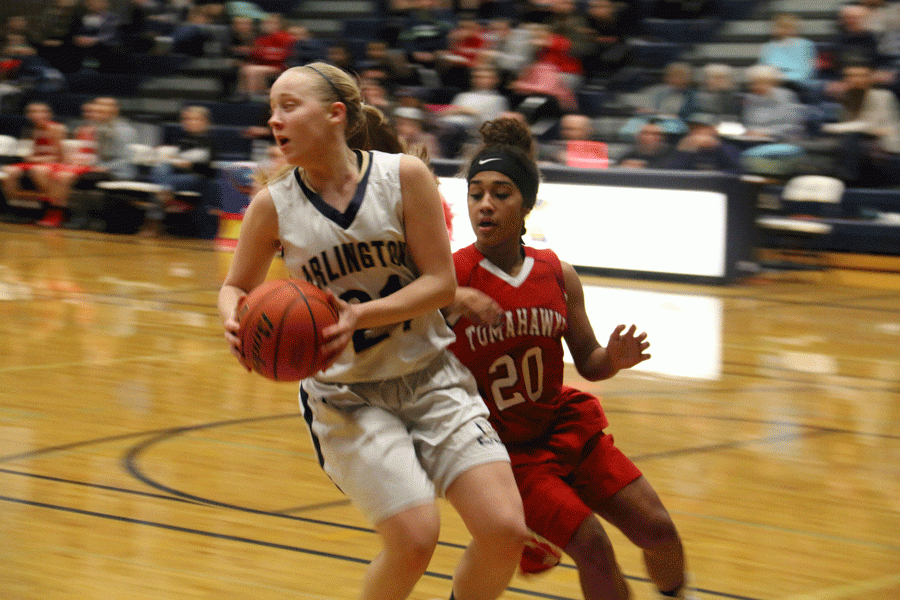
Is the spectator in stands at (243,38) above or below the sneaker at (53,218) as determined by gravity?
above

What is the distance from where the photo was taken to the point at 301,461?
440 centimetres

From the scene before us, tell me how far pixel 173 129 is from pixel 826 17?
775 centimetres

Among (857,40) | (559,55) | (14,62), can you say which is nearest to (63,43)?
(14,62)

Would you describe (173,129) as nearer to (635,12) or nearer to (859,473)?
(635,12)

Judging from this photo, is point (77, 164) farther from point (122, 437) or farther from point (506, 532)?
point (506, 532)

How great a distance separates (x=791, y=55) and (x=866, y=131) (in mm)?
1279

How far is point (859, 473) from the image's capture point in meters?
4.39

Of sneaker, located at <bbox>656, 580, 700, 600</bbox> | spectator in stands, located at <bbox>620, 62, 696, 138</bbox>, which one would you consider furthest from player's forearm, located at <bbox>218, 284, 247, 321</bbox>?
spectator in stands, located at <bbox>620, 62, 696, 138</bbox>

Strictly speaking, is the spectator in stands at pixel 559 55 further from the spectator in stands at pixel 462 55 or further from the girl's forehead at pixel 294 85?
the girl's forehead at pixel 294 85

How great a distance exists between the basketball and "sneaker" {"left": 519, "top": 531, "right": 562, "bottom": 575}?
644mm

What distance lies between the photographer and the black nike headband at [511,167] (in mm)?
2758

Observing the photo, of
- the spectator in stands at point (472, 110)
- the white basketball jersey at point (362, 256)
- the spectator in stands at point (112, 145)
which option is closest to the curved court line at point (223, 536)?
the white basketball jersey at point (362, 256)

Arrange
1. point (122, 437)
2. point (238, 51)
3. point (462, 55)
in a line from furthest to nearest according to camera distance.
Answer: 1. point (238, 51)
2. point (462, 55)
3. point (122, 437)

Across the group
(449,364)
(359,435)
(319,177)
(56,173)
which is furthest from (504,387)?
(56,173)
